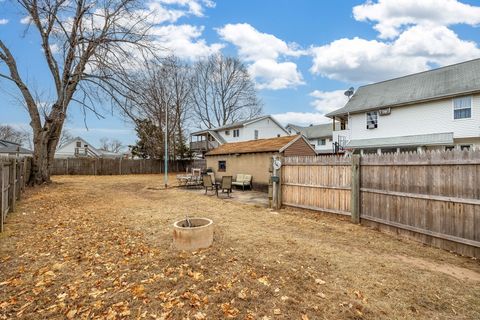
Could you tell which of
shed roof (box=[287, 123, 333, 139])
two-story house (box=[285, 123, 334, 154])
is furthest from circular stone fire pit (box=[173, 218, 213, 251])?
shed roof (box=[287, 123, 333, 139])

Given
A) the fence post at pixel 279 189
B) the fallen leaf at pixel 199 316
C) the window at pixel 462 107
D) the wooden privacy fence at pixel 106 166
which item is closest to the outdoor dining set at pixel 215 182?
the fence post at pixel 279 189

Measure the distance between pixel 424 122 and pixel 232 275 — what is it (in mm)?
17668

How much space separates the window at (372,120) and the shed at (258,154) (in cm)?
542

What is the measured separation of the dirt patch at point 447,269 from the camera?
12.7 feet

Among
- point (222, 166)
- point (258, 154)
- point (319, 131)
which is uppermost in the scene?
point (319, 131)

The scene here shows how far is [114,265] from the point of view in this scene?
4.14 m

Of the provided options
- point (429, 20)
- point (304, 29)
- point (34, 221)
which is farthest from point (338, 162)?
point (429, 20)

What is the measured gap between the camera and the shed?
15008 mm

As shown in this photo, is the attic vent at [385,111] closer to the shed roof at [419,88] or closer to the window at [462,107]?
the shed roof at [419,88]

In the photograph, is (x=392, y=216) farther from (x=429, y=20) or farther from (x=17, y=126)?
(x=17, y=126)

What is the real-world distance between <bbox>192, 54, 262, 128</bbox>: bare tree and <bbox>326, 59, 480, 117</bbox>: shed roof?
2156 cm

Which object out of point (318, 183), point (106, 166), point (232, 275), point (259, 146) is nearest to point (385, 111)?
point (259, 146)

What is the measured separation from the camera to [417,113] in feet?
54.4

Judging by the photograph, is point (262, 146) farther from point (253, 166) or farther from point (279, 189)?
point (279, 189)
